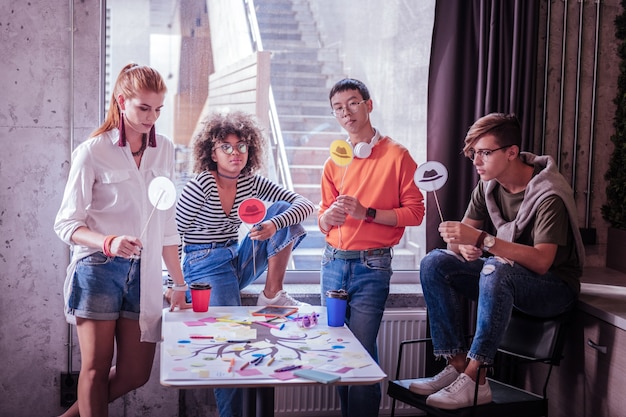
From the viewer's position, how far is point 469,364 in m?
2.71

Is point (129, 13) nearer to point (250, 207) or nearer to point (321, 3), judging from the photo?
point (321, 3)

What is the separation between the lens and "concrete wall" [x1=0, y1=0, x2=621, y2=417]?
342 centimetres

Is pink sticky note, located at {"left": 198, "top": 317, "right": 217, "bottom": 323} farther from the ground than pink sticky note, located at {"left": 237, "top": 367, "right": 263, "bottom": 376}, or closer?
farther from the ground

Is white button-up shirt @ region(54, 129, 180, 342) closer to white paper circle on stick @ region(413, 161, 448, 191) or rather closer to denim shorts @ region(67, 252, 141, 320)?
denim shorts @ region(67, 252, 141, 320)

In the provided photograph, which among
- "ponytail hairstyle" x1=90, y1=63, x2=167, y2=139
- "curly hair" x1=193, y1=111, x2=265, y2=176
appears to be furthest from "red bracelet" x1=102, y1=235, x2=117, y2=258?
"curly hair" x1=193, y1=111, x2=265, y2=176

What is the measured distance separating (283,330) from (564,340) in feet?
3.85

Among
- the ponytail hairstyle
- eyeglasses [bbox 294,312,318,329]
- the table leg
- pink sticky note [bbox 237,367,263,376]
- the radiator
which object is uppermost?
the ponytail hairstyle

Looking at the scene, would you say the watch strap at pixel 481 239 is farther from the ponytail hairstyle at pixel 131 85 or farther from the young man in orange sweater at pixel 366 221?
the ponytail hairstyle at pixel 131 85

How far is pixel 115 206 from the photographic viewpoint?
8.99 feet

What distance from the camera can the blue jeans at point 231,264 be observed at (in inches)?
118

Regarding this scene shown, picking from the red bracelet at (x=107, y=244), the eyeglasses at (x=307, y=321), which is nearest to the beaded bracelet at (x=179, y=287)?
the red bracelet at (x=107, y=244)

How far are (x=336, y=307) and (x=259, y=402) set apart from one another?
1.64ft

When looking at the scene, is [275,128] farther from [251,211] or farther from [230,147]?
[251,211]

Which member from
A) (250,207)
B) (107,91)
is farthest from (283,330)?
(107,91)
